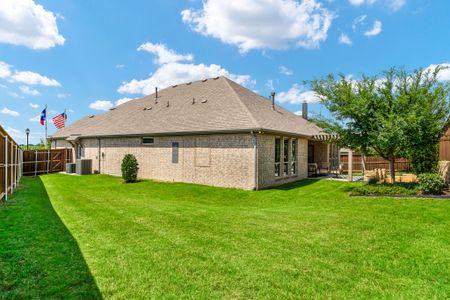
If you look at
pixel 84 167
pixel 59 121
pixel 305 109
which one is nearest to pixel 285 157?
pixel 305 109

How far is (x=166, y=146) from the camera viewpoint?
17.1 metres

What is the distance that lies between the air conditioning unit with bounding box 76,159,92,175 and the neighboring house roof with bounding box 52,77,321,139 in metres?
2.16

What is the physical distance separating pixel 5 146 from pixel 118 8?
901cm

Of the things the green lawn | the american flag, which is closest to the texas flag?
the american flag

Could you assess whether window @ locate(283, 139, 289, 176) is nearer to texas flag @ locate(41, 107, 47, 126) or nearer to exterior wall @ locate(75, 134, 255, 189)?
exterior wall @ locate(75, 134, 255, 189)

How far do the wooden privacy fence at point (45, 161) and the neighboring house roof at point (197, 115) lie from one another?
255 cm

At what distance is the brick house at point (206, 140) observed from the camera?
1417cm

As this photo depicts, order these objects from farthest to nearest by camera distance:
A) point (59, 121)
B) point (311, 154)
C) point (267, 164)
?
1. point (59, 121)
2. point (311, 154)
3. point (267, 164)

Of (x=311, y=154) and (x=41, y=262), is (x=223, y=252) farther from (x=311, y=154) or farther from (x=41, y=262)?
(x=311, y=154)

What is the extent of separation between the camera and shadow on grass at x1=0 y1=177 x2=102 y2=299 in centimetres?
369

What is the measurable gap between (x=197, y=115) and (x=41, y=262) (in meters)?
13.3

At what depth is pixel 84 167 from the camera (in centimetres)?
2202

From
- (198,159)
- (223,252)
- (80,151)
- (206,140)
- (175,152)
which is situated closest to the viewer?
(223,252)

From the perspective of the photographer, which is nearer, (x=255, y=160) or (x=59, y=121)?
(x=255, y=160)
